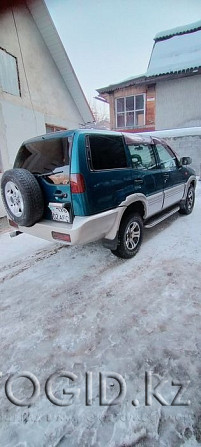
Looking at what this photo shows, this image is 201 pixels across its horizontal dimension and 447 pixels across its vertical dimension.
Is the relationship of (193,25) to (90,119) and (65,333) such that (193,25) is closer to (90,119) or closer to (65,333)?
(90,119)

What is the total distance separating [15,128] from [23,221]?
A: 15.3ft

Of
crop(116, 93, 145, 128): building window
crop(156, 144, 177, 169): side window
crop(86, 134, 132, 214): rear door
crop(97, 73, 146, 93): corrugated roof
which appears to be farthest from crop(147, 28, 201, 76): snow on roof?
crop(86, 134, 132, 214): rear door

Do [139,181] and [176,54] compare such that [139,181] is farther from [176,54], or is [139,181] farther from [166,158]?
[176,54]

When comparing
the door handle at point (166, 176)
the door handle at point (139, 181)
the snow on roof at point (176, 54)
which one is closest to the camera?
the door handle at point (139, 181)

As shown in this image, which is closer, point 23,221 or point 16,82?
point 23,221

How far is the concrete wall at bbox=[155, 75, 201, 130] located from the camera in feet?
41.5

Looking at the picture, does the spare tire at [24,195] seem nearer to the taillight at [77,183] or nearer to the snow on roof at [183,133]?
the taillight at [77,183]

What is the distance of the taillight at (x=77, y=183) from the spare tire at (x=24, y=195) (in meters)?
0.52

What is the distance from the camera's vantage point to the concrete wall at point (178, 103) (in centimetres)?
1266

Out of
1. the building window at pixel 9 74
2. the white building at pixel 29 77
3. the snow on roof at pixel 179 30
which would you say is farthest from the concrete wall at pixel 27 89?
the snow on roof at pixel 179 30

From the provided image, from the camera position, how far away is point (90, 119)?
389 inches

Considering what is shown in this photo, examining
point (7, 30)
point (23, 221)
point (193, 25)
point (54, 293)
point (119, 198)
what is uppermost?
point (193, 25)

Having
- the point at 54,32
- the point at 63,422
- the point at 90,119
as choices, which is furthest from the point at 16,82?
the point at 63,422

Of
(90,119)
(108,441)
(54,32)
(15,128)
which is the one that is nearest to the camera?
(108,441)
